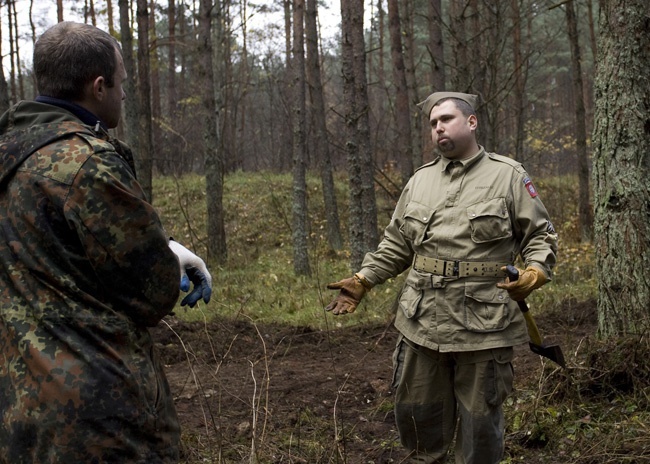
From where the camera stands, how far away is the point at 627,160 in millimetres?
4695

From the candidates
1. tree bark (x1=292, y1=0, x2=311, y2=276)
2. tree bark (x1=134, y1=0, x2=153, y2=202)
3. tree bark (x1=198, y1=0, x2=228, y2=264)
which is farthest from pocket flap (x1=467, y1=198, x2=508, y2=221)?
tree bark (x1=198, y1=0, x2=228, y2=264)

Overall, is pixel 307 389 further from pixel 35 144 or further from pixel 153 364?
pixel 35 144

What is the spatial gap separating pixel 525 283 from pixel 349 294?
95 centimetres

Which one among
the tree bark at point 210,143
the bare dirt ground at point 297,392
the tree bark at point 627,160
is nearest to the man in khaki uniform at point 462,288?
the bare dirt ground at point 297,392

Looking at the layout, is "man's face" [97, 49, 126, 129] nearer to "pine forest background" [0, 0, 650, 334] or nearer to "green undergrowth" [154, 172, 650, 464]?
"green undergrowth" [154, 172, 650, 464]

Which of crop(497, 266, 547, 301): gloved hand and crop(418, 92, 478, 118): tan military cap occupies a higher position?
crop(418, 92, 478, 118): tan military cap

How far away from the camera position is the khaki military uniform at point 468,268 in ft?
10.7

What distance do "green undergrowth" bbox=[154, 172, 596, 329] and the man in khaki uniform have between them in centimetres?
55

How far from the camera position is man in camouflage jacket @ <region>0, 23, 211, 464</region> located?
1936 millimetres

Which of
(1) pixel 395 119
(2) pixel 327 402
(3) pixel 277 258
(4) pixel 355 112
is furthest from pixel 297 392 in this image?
(1) pixel 395 119

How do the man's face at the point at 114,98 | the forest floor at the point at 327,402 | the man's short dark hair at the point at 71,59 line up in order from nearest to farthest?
1. the man's short dark hair at the point at 71,59
2. the man's face at the point at 114,98
3. the forest floor at the point at 327,402

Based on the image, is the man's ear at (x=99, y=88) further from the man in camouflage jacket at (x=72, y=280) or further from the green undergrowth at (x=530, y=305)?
the green undergrowth at (x=530, y=305)

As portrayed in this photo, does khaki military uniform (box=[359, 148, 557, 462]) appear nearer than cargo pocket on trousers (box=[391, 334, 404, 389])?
Yes

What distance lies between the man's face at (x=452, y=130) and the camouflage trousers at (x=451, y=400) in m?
1.05
